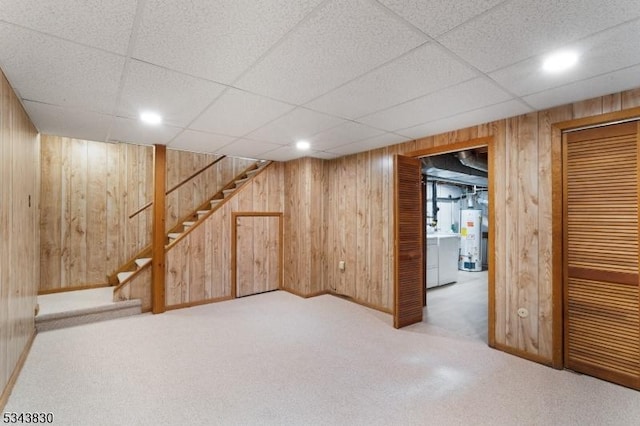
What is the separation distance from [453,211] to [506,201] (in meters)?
6.01

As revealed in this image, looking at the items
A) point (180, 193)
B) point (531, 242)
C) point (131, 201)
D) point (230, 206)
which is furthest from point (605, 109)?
point (131, 201)

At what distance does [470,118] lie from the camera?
9.68 ft

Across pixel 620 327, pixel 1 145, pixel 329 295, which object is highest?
pixel 1 145

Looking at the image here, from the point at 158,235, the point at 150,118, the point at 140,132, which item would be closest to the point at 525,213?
the point at 150,118

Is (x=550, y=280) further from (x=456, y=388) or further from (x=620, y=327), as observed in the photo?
(x=456, y=388)

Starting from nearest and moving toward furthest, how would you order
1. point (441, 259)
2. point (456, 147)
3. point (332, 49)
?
point (332, 49) → point (456, 147) → point (441, 259)

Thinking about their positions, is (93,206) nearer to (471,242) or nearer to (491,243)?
(491,243)

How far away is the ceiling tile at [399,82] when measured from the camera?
1.83 metres

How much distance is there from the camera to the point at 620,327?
7.64ft

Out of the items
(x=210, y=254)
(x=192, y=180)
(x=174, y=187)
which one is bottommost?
(x=210, y=254)

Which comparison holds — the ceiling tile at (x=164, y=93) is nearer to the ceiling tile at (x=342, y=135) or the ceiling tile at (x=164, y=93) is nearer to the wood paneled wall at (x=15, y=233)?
the wood paneled wall at (x=15, y=233)

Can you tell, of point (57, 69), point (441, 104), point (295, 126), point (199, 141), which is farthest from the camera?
point (199, 141)

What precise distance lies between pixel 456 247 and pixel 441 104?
426 cm

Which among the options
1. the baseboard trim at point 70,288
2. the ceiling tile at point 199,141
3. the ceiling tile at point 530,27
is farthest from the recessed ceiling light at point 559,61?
the baseboard trim at point 70,288
